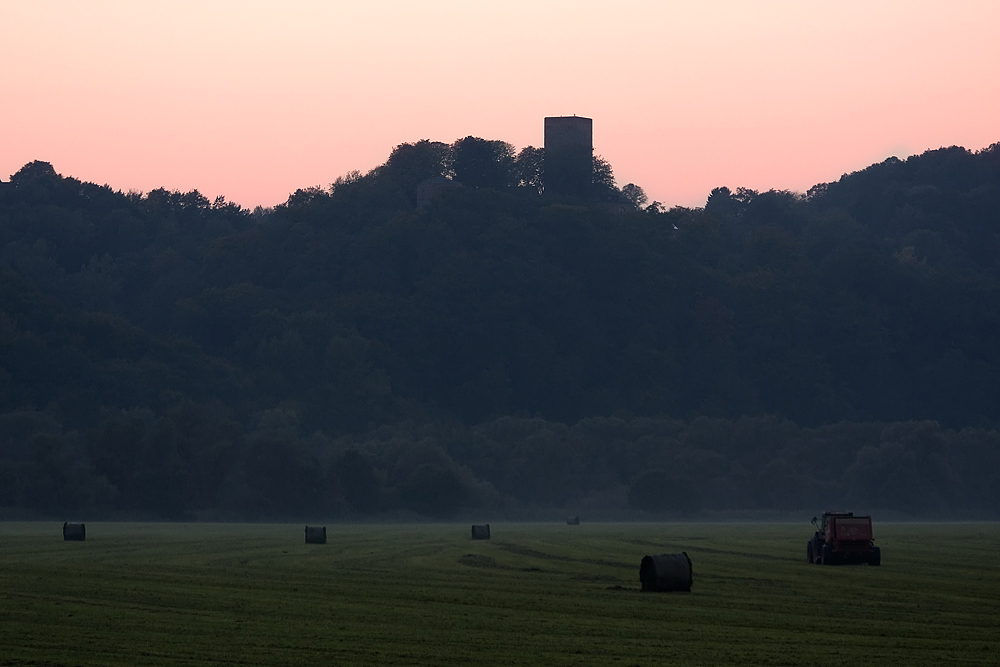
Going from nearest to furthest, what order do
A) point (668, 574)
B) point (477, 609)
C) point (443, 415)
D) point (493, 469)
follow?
point (477, 609) < point (668, 574) < point (493, 469) < point (443, 415)

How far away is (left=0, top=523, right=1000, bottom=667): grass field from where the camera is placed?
26250 millimetres

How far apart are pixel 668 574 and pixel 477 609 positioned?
5.69 meters

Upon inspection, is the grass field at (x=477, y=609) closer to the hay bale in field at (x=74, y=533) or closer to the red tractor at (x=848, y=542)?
the red tractor at (x=848, y=542)

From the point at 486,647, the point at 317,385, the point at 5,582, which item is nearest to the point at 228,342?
the point at 317,385

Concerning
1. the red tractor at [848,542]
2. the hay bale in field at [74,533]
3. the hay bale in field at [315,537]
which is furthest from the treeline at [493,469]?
the red tractor at [848,542]

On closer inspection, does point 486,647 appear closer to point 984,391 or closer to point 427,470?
point 427,470

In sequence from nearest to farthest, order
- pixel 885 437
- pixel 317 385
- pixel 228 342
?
pixel 885 437
pixel 317 385
pixel 228 342

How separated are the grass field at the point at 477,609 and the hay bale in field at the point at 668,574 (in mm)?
379

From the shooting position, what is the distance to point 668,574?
3666 centimetres

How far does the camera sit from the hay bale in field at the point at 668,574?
120 feet

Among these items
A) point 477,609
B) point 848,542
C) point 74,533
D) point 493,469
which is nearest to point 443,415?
point 493,469

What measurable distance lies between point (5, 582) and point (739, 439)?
114129mm

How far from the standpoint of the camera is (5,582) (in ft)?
122

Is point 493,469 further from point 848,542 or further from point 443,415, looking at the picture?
point 848,542
